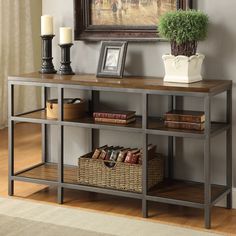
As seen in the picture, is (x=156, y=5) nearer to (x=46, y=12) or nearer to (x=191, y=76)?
(x=191, y=76)

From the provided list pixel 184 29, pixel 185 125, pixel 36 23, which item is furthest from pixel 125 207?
pixel 36 23

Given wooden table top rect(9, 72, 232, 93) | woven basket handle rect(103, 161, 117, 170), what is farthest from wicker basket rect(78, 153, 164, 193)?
wooden table top rect(9, 72, 232, 93)

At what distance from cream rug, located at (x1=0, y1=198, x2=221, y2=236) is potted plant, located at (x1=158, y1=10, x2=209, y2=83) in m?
0.87

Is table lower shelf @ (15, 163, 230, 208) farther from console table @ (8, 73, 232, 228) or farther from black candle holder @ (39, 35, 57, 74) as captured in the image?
black candle holder @ (39, 35, 57, 74)

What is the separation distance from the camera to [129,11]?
3.97 m

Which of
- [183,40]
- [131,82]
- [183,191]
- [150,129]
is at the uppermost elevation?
[183,40]

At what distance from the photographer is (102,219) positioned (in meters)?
3.59

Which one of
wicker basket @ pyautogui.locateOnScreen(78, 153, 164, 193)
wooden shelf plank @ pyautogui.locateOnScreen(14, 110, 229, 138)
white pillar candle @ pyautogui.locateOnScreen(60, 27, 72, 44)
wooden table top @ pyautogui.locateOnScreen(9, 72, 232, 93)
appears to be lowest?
wicker basket @ pyautogui.locateOnScreen(78, 153, 164, 193)

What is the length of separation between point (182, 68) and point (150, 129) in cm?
40

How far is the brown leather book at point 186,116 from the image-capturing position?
349cm

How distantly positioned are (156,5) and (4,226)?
1641 millimetres

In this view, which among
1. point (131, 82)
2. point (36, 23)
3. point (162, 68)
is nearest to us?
point (131, 82)

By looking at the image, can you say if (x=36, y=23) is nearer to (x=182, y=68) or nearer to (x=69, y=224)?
(x=182, y=68)

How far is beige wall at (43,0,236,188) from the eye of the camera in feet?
12.2
